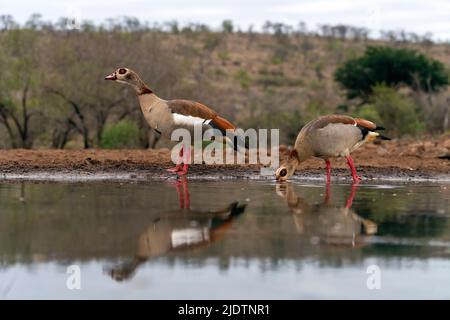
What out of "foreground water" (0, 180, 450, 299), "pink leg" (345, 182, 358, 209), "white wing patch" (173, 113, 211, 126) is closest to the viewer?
"foreground water" (0, 180, 450, 299)

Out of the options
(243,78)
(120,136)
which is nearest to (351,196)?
(120,136)

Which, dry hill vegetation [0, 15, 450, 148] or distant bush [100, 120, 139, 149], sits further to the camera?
dry hill vegetation [0, 15, 450, 148]

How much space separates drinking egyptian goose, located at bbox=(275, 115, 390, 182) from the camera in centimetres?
1529

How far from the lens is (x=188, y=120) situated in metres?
16.2

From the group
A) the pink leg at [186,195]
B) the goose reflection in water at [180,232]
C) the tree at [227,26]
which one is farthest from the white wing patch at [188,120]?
the tree at [227,26]

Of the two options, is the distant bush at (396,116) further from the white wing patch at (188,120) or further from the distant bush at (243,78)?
the distant bush at (243,78)

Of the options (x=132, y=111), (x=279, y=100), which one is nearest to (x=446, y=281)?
(x=132, y=111)

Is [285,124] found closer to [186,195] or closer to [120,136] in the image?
[120,136]

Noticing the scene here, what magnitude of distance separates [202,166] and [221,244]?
9.06 meters

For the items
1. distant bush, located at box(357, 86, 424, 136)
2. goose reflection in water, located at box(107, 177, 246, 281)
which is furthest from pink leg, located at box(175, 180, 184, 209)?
distant bush, located at box(357, 86, 424, 136)

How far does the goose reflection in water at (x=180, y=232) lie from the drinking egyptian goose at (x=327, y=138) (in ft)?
10.9

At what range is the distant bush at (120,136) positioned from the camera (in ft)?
93.0

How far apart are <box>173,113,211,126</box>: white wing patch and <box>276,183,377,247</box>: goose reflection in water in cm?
355

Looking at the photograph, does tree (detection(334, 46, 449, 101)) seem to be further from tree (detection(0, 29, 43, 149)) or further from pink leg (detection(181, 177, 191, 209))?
pink leg (detection(181, 177, 191, 209))
